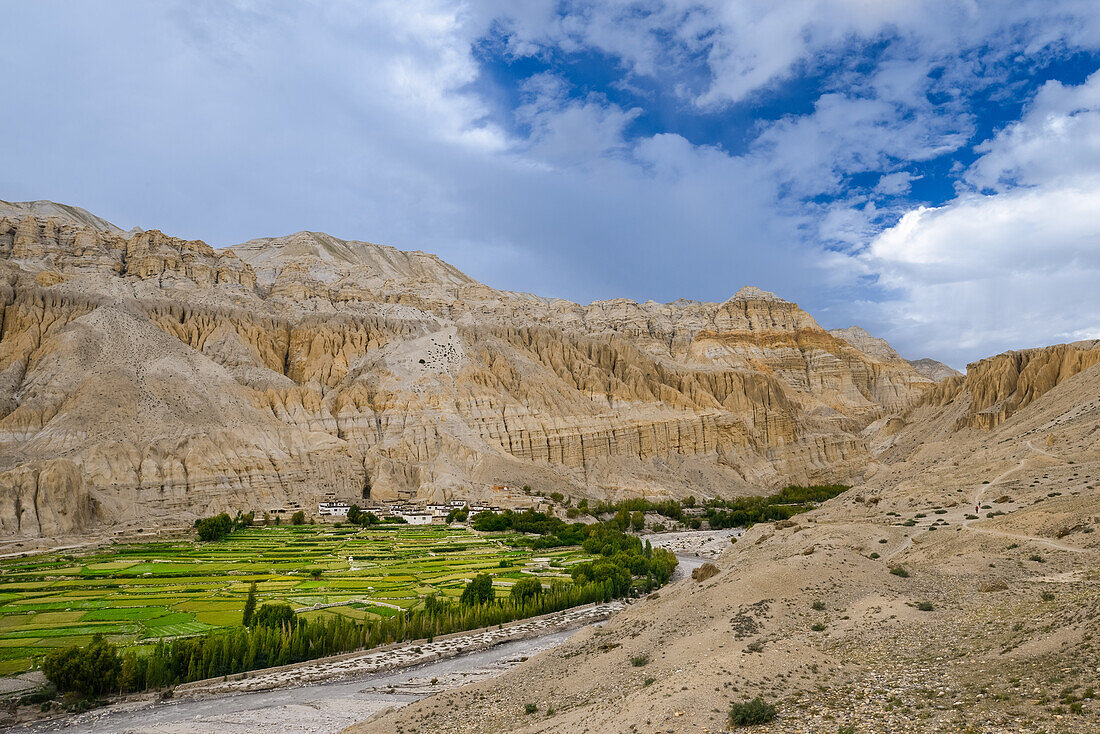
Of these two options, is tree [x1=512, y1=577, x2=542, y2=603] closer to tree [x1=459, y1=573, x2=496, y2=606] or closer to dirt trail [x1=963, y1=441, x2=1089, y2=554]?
tree [x1=459, y1=573, x2=496, y2=606]

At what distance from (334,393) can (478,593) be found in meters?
67.0

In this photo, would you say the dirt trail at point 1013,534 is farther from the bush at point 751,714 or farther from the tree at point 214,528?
the tree at point 214,528

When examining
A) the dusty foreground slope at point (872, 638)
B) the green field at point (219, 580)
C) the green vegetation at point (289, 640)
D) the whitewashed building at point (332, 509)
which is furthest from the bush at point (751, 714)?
the whitewashed building at point (332, 509)

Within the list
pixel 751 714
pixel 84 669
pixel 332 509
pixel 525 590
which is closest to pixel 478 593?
pixel 525 590

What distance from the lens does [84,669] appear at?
22719 millimetres

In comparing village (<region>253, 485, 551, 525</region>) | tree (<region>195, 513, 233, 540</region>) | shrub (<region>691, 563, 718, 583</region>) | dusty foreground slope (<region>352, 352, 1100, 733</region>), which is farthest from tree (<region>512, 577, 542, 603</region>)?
village (<region>253, 485, 551, 525</region>)

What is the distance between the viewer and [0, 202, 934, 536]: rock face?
6969 centimetres

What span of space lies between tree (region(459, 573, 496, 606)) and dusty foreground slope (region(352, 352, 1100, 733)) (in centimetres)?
951

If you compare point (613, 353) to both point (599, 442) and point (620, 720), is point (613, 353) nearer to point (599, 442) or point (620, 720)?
point (599, 442)

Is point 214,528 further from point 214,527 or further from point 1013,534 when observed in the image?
point 1013,534

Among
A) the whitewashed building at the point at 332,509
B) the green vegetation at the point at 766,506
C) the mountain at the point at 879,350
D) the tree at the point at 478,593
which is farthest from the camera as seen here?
the mountain at the point at 879,350

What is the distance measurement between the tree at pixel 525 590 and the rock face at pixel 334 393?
41126mm

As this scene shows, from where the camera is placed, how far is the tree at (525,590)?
119ft

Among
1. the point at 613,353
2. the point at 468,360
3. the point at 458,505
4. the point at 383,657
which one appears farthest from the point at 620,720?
the point at 613,353
